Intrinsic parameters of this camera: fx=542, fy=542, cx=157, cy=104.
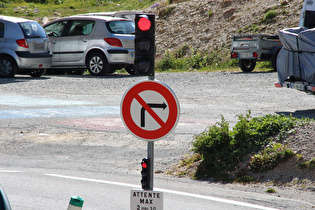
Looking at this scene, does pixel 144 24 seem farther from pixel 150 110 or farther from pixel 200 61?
pixel 200 61

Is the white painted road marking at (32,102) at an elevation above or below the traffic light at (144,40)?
below

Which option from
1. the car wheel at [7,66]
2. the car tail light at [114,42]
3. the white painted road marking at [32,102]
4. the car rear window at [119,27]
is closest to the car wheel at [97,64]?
the car tail light at [114,42]

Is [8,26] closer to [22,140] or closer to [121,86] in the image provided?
[121,86]

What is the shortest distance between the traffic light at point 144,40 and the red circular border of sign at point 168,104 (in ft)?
1.24

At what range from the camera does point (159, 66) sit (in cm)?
2677

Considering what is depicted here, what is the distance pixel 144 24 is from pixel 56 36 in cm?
1524

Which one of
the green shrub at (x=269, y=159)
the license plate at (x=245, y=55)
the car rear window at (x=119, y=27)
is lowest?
the green shrub at (x=269, y=159)

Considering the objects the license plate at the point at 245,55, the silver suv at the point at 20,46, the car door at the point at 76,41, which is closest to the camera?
the silver suv at the point at 20,46

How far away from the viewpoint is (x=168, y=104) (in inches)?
178

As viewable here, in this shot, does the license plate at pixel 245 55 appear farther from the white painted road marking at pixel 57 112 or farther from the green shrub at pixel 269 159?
the green shrub at pixel 269 159

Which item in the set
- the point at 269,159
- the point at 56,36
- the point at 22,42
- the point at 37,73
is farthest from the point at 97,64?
the point at 269,159

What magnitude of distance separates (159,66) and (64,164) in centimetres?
1893

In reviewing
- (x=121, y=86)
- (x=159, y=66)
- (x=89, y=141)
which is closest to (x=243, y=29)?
(x=159, y=66)

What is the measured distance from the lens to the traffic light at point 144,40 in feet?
16.1
